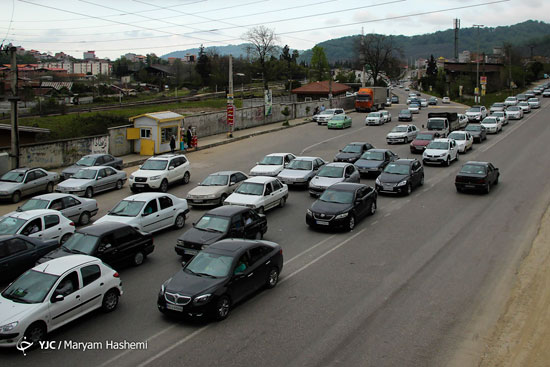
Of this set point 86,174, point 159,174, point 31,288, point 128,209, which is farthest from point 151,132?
point 31,288

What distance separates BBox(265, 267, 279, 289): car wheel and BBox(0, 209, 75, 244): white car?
25.4ft

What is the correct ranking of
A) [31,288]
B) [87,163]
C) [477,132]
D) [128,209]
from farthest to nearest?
[477,132] → [87,163] → [128,209] → [31,288]

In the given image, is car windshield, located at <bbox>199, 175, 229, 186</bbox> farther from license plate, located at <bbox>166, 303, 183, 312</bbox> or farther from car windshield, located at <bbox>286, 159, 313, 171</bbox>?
license plate, located at <bbox>166, 303, 183, 312</bbox>

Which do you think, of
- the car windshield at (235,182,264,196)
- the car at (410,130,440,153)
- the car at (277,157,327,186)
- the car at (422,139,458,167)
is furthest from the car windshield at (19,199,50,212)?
the car at (410,130,440,153)

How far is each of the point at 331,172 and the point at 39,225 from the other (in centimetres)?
1245

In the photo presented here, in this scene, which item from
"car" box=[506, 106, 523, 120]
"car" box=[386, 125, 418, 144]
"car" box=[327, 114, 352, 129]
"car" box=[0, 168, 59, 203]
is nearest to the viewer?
"car" box=[0, 168, 59, 203]

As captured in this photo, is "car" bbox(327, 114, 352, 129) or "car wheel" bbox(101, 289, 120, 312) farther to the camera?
"car" bbox(327, 114, 352, 129)

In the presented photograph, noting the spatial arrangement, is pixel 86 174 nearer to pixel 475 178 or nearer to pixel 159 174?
pixel 159 174

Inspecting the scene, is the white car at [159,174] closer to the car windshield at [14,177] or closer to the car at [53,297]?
the car windshield at [14,177]

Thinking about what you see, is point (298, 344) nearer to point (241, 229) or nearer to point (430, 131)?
point (241, 229)

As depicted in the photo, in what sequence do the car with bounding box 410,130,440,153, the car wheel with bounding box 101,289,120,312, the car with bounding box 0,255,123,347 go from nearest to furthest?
the car with bounding box 0,255,123,347
the car wheel with bounding box 101,289,120,312
the car with bounding box 410,130,440,153

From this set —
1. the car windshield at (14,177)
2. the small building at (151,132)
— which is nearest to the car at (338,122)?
the small building at (151,132)

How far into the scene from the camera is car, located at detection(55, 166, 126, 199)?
22984mm

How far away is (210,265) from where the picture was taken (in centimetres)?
1169
